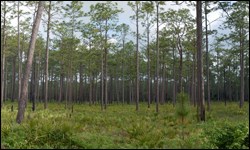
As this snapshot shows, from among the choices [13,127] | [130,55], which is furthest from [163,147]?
[130,55]

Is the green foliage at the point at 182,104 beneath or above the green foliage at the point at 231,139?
above

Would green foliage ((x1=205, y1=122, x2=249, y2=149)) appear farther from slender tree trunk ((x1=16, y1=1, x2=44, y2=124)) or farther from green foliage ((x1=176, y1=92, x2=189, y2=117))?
slender tree trunk ((x1=16, y1=1, x2=44, y2=124))

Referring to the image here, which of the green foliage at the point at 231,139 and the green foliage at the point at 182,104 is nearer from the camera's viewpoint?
the green foliage at the point at 231,139

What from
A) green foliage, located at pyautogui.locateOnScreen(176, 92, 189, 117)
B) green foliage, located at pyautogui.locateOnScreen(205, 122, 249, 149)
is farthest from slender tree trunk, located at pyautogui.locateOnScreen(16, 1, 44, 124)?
green foliage, located at pyautogui.locateOnScreen(205, 122, 249, 149)

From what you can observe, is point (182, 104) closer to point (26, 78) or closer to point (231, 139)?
point (231, 139)

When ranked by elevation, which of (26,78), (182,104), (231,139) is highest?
(26,78)

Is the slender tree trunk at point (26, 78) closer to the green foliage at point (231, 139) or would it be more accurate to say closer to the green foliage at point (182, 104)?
the green foliage at point (182, 104)

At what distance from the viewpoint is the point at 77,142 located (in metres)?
8.57

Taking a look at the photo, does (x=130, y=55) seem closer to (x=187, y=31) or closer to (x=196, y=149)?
(x=187, y=31)

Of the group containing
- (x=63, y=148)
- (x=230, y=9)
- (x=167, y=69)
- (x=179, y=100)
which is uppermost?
(x=230, y=9)

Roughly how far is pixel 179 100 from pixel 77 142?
12.3 feet

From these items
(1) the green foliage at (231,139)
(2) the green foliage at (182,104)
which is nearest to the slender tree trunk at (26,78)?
(2) the green foliage at (182,104)

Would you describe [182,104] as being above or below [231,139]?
above

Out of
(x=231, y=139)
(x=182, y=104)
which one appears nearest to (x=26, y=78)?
(x=182, y=104)
